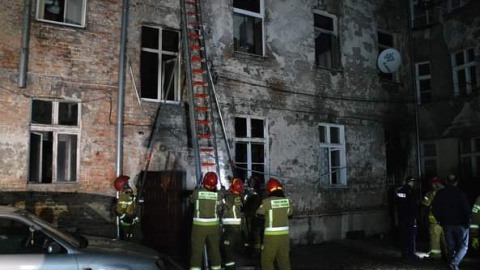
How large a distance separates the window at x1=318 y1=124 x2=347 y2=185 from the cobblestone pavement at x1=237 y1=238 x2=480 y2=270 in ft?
6.43

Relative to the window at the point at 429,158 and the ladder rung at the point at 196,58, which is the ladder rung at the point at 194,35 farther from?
the window at the point at 429,158

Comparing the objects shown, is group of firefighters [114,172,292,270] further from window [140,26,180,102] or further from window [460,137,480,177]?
window [460,137,480,177]

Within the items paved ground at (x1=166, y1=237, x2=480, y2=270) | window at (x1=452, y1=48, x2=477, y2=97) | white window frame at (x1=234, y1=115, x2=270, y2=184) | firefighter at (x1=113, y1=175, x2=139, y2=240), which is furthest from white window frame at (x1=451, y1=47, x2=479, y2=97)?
firefighter at (x1=113, y1=175, x2=139, y2=240)

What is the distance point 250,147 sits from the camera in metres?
11.2

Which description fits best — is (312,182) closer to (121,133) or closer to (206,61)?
(206,61)

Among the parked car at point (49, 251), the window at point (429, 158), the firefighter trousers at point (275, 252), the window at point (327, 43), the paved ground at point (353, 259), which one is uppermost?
the window at point (327, 43)

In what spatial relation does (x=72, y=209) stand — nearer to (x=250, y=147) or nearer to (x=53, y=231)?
(x=53, y=231)

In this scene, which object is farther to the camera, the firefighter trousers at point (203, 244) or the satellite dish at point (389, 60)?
the satellite dish at point (389, 60)

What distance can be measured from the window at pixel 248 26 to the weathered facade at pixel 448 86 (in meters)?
6.67

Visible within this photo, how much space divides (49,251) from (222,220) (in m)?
4.13

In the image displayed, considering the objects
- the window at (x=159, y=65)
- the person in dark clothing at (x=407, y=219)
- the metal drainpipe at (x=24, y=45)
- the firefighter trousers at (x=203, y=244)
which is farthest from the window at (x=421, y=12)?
the metal drainpipe at (x=24, y=45)

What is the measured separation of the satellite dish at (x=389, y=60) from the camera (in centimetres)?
1404

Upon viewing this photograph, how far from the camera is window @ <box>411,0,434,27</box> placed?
15.1m

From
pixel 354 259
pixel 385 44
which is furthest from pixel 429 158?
pixel 354 259
